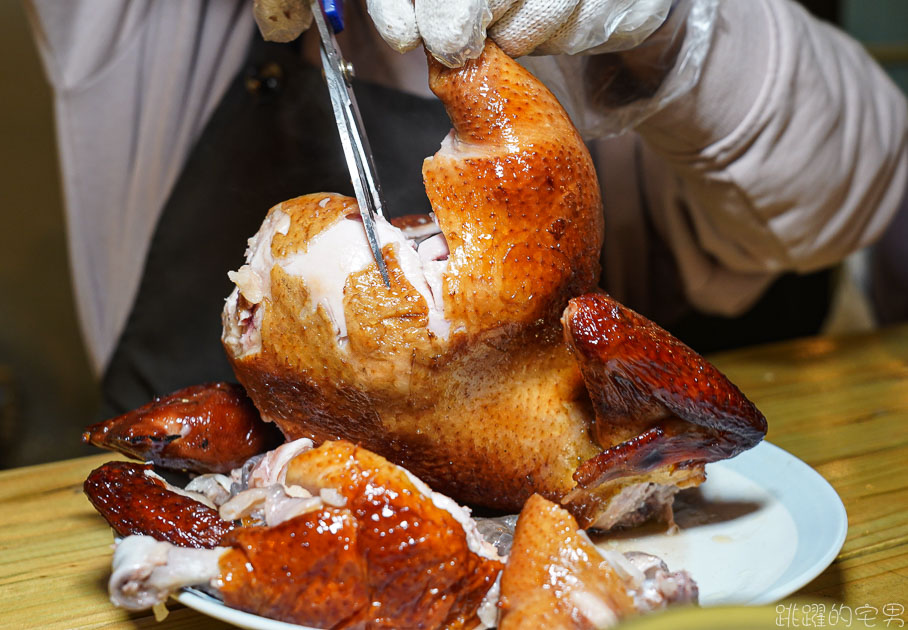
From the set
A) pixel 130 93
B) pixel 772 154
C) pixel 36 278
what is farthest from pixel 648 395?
pixel 36 278

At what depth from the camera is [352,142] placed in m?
0.80

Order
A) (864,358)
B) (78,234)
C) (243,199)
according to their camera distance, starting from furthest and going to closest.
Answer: (78,234) < (864,358) < (243,199)

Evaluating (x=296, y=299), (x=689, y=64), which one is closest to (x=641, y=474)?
(x=296, y=299)

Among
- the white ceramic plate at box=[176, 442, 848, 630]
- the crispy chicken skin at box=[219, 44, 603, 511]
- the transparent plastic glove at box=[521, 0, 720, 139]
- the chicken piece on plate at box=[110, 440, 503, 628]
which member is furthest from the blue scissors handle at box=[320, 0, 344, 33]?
the white ceramic plate at box=[176, 442, 848, 630]

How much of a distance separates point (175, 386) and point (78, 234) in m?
0.42

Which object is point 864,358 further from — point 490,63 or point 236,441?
point 236,441

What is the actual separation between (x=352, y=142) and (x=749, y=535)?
0.56 metres

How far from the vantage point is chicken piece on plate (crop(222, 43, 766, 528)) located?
2.39 feet

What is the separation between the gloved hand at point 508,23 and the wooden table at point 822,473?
58 centimetres

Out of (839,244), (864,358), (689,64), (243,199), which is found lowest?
(864,358)

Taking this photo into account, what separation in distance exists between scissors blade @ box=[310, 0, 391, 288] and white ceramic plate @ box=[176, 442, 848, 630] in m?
0.35

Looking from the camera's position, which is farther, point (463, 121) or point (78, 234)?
point (78, 234)

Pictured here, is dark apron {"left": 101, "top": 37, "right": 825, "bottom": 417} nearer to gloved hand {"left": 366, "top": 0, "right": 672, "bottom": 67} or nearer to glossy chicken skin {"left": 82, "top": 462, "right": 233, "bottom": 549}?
gloved hand {"left": 366, "top": 0, "right": 672, "bottom": 67}

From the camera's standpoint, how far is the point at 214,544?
678 mm
